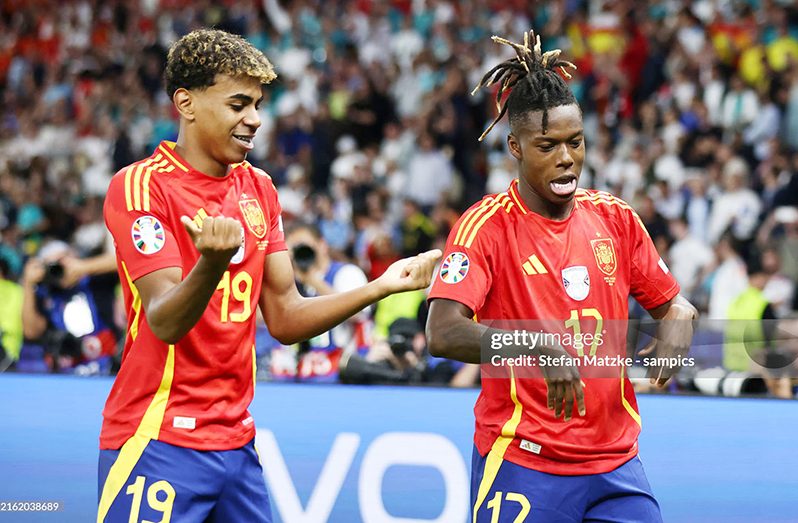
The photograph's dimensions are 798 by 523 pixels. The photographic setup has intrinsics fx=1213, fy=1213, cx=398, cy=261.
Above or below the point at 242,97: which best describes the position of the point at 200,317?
below

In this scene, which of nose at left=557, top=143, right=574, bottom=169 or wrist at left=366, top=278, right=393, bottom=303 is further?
nose at left=557, top=143, right=574, bottom=169

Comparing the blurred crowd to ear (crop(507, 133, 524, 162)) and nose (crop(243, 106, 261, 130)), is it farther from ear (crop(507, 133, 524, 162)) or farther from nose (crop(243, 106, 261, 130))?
nose (crop(243, 106, 261, 130))

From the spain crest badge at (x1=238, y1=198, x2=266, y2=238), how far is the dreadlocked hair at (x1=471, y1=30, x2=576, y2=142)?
829mm

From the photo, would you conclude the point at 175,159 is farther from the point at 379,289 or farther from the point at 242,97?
the point at 379,289

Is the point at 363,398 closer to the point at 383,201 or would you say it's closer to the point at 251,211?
the point at 251,211

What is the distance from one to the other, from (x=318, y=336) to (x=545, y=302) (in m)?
2.47

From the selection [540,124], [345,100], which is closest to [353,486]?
[540,124]

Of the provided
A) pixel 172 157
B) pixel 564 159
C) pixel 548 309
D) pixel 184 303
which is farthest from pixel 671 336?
pixel 172 157

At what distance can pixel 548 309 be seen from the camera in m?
4.12

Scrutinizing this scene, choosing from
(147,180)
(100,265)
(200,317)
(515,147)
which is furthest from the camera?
(100,265)

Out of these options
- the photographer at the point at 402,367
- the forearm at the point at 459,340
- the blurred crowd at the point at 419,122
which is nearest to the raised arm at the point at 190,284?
the forearm at the point at 459,340

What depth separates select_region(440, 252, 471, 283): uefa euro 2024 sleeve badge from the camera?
13.4 feet

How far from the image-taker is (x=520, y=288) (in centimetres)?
415

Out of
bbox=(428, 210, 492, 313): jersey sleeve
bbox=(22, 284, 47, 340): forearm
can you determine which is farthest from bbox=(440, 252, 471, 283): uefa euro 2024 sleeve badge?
bbox=(22, 284, 47, 340): forearm
